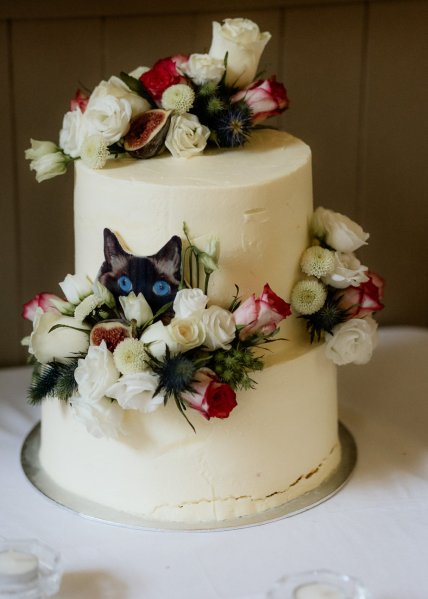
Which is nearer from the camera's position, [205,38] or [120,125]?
[120,125]

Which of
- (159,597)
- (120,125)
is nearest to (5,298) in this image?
(120,125)

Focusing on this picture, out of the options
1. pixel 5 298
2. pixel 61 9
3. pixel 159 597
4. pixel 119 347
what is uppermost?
pixel 61 9

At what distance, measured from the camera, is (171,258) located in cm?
141

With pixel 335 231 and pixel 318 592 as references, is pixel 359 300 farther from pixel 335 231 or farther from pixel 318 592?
pixel 318 592

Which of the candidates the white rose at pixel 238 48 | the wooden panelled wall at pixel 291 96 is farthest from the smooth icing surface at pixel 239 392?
the wooden panelled wall at pixel 291 96

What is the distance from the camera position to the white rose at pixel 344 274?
5.04ft

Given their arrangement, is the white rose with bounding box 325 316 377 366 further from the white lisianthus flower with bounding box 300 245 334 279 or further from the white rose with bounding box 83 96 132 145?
the white rose with bounding box 83 96 132 145

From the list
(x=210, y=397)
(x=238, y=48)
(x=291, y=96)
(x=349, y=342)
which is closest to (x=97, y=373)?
(x=210, y=397)

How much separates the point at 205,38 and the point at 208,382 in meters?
0.87

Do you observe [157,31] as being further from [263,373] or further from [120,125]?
[263,373]

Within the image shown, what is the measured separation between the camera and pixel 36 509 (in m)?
1.55

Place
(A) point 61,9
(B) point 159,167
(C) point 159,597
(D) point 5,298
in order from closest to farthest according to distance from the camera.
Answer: (C) point 159,597 < (B) point 159,167 < (A) point 61,9 < (D) point 5,298

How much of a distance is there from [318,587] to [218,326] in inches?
14.1

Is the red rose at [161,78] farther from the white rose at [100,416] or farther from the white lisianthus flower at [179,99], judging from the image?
the white rose at [100,416]
